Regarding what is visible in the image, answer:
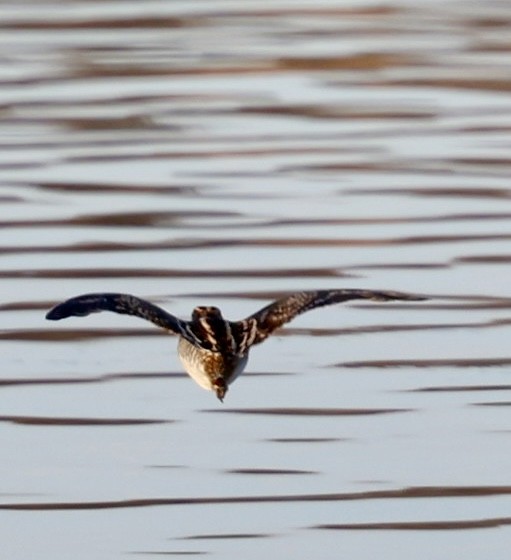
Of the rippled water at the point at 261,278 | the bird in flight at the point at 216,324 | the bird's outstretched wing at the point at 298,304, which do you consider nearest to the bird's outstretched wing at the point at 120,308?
the bird in flight at the point at 216,324

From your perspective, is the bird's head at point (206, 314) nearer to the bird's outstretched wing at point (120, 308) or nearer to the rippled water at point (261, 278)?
the bird's outstretched wing at point (120, 308)

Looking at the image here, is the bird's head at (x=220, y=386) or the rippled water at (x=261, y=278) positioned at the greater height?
the rippled water at (x=261, y=278)

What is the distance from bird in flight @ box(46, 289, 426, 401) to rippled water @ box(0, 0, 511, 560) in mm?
625

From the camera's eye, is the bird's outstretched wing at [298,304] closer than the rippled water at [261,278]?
Yes

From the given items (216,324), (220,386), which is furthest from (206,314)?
(220,386)

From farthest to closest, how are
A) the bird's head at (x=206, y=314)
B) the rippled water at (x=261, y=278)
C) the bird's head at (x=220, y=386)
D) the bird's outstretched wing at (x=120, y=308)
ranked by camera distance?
1. the rippled water at (x=261, y=278)
2. the bird's outstretched wing at (x=120, y=308)
3. the bird's head at (x=206, y=314)
4. the bird's head at (x=220, y=386)

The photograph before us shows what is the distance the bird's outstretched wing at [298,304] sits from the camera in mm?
7199

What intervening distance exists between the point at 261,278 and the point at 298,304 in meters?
3.67

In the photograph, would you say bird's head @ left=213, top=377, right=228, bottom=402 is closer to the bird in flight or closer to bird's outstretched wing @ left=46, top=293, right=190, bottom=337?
the bird in flight

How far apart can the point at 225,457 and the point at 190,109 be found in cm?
764

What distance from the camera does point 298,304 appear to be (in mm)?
7418

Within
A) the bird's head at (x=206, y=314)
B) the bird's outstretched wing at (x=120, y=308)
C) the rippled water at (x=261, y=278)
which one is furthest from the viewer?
the rippled water at (x=261, y=278)

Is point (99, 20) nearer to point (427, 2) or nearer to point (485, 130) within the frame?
point (427, 2)

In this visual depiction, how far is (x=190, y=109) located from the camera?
624 inches
